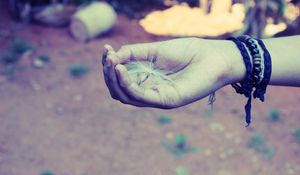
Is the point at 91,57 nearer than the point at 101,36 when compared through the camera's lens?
Yes

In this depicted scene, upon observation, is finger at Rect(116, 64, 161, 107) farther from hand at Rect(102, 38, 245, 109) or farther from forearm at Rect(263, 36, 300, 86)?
forearm at Rect(263, 36, 300, 86)

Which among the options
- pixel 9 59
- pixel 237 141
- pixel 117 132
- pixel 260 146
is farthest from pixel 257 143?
pixel 9 59

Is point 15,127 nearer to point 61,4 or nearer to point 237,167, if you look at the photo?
point 237,167

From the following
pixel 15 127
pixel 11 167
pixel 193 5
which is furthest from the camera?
pixel 193 5

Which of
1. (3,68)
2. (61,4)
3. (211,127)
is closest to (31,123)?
(3,68)

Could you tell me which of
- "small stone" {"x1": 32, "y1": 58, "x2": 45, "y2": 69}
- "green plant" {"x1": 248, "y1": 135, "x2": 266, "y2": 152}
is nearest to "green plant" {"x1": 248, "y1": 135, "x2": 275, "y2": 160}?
"green plant" {"x1": 248, "y1": 135, "x2": 266, "y2": 152}
